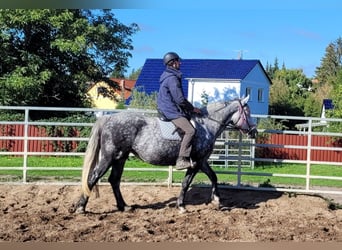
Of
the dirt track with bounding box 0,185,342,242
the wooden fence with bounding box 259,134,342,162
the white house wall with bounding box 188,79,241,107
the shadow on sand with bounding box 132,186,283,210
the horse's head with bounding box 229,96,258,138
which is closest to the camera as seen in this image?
the dirt track with bounding box 0,185,342,242

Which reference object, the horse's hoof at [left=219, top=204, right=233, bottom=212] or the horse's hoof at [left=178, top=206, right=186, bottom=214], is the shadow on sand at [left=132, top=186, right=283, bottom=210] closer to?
the horse's hoof at [left=219, top=204, right=233, bottom=212]

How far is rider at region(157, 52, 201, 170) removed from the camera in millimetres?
6738

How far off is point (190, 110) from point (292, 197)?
253cm

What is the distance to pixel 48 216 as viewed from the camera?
656cm

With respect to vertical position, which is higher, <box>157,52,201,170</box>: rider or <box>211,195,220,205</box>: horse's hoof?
<box>157,52,201,170</box>: rider

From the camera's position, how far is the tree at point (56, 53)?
20188mm

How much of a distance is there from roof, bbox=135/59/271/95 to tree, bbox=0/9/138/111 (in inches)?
371

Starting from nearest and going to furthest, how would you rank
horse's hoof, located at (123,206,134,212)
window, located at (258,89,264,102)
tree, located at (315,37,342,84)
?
1. horse's hoof, located at (123,206,134,212)
2. window, located at (258,89,264,102)
3. tree, located at (315,37,342,84)

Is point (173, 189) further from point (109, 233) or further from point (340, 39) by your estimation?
point (340, 39)

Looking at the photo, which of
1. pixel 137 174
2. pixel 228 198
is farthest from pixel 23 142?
pixel 228 198

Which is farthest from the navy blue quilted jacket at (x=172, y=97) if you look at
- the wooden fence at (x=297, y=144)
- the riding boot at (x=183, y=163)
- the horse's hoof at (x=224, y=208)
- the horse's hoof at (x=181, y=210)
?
the wooden fence at (x=297, y=144)

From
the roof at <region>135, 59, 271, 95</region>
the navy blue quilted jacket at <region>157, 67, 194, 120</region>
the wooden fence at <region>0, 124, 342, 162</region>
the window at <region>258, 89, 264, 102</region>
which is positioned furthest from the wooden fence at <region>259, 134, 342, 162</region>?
the window at <region>258, 89, 264, 102</region>

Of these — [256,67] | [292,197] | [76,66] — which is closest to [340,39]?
[256,67]

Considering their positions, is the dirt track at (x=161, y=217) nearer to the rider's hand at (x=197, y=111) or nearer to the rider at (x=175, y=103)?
the rider at (x=175, y=103)
